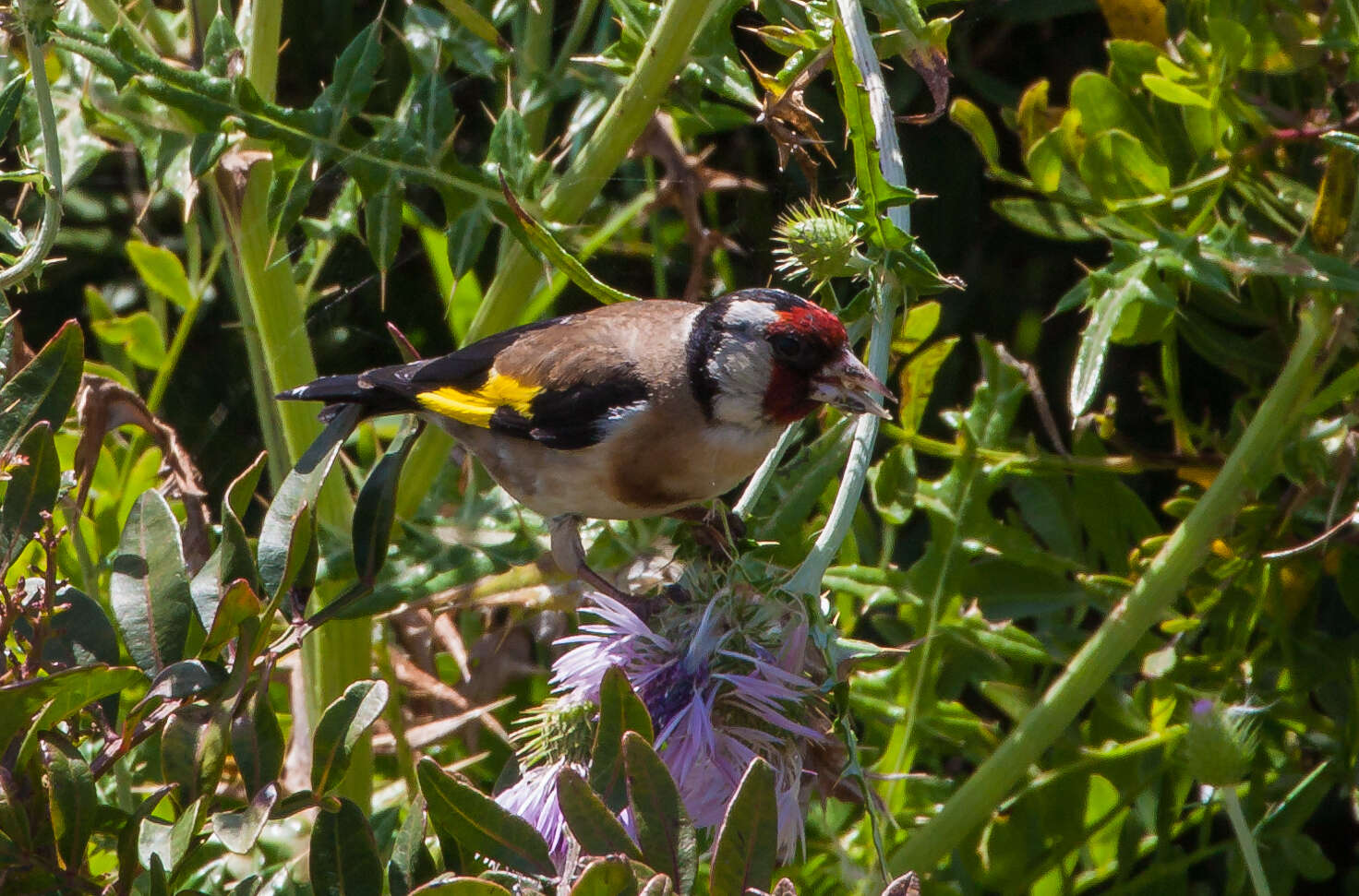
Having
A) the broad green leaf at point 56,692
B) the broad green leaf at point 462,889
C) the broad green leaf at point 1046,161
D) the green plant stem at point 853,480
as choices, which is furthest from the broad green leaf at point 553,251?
the broad green leaf at point 462,889

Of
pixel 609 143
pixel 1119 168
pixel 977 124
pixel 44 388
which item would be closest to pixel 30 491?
pixel 44 388

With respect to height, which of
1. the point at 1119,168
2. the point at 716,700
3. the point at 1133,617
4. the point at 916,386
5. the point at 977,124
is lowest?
the point at 1133,617

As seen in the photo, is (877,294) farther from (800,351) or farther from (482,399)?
(482,399)

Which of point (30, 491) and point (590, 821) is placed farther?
point (30, 491)

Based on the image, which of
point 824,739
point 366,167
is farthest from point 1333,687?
point 366,167

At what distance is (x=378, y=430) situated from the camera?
269cm

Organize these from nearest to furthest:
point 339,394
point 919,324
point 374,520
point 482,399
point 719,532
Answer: point 374,520, point 719,532, point 919,324, point 339,394, point 482,399

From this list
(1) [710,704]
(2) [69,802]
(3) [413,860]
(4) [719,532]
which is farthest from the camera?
(4) [719,532]

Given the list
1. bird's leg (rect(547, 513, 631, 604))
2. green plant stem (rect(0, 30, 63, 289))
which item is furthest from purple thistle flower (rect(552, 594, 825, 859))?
green plant stem (rect(0, 30, 63, 289))

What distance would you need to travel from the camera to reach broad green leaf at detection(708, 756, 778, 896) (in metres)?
1.04

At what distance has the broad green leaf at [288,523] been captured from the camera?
3.82 feet

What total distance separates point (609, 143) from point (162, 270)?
0.86 m

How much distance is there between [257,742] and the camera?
118 centimetres

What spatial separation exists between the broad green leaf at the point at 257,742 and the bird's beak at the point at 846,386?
2.49ft
